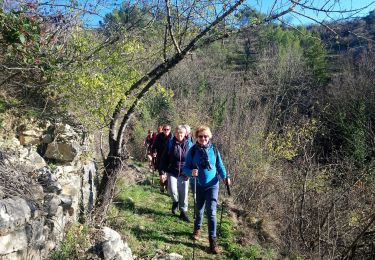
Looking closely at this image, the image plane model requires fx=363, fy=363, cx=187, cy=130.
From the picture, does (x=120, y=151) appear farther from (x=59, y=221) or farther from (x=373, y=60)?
(x=373, y=60)

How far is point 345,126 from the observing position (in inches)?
789

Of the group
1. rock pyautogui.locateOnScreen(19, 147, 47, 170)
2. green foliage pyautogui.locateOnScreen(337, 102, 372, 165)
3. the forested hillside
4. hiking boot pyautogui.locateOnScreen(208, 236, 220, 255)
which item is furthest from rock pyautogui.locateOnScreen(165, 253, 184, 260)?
green foliage pyautogui.locateOnScreen(337, 102, 372, 165)

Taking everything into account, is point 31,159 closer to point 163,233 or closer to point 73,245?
point 73,245

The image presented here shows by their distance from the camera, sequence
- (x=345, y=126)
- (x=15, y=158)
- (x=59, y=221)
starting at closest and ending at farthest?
(x=59, y=221) < (x=15, y=158) < (x=345, y=126)

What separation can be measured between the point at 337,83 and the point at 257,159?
17514 millimetres

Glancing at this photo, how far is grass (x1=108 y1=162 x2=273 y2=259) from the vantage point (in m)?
5.68

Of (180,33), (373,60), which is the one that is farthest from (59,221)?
(373,60)

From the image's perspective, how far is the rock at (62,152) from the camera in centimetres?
632

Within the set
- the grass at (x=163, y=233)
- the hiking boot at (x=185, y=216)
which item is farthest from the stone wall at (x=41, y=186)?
the hiking boot at (x=185, y=216)

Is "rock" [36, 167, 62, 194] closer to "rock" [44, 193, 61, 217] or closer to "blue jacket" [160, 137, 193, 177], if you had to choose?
"rock" [44, 193, 61, 217]

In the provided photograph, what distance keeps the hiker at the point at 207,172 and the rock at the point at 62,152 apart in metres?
2.09

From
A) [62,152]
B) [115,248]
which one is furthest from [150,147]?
[115,248]

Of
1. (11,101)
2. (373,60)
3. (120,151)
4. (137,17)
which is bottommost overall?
(120,151)

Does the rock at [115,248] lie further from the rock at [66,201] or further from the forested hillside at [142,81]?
the forested hillside at [142,81]
